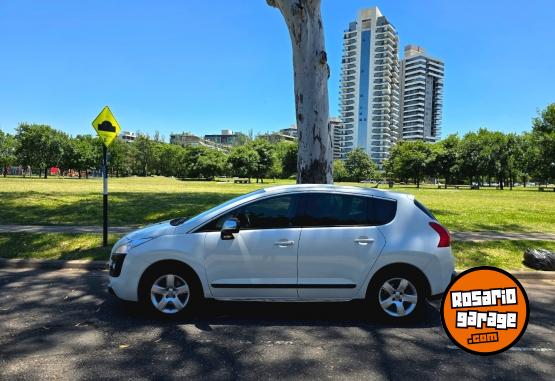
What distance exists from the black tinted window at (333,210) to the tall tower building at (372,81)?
14768cm

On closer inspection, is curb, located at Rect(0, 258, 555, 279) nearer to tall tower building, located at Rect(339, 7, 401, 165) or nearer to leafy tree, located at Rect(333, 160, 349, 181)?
leafy tree, located at Rect(333, 160, 349, 181)

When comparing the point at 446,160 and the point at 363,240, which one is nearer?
the point at 363,240

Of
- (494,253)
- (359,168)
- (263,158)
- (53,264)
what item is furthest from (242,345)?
(359,168)

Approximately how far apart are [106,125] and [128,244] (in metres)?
4.79

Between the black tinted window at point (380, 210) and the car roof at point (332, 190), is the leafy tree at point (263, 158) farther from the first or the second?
the black tinted window at point (380, 210)

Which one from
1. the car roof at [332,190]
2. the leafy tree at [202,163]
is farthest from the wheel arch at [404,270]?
the leafy tree at [202,163]

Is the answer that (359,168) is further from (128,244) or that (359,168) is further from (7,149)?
(128,244)

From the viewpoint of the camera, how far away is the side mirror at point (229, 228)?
4945 mm

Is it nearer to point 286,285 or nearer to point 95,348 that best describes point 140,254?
point 95,348

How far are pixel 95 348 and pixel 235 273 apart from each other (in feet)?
5.54

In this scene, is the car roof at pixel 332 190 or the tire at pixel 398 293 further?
the car roof at pixel 332 190

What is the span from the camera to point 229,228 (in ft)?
16.2

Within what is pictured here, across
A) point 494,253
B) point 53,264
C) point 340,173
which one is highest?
point 340,173

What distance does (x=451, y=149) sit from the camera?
66.5m
